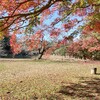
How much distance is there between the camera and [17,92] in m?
9.88

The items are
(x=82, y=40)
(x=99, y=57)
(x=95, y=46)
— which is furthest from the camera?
(x=99, y=57)

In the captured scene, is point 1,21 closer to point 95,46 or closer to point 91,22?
point 91,22

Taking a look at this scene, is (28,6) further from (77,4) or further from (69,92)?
(69,92)

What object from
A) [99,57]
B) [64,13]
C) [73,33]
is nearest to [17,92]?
[64,13]

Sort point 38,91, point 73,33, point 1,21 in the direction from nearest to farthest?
point 1,21 < point 38,91 < point 73,33

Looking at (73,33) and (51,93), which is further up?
(73,33)

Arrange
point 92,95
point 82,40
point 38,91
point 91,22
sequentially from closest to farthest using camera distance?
point 92,95 → point 38,91 → point 91,22 → point 82,40

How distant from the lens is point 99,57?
1479 inches

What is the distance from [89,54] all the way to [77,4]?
31592 millimetres

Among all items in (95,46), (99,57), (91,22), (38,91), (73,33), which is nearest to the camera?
(38,91)

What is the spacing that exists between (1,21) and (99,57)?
3093 centimetres

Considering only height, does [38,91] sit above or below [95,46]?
below

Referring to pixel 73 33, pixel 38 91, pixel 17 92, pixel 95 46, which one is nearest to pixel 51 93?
pixel 38 91

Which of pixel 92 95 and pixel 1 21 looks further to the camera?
pixel 92 95
